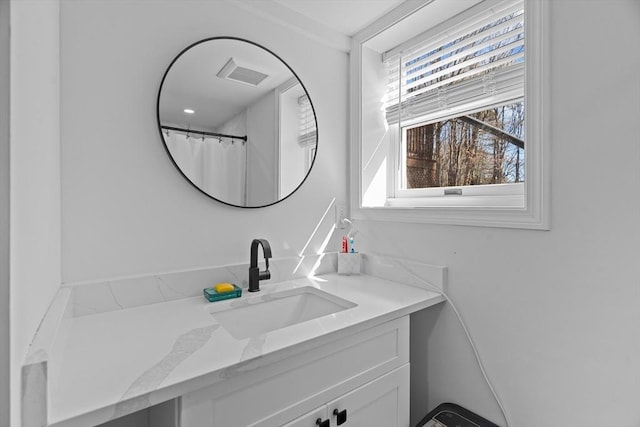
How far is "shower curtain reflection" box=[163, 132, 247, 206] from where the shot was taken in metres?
1.21

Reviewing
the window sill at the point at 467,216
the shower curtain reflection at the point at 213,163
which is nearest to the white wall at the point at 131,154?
the shower curtain reflection at the point at 213,163

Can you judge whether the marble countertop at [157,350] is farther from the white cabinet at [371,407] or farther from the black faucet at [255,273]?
the white cabinet at [371,407]

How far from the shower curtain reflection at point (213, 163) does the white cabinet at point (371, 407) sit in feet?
2.72

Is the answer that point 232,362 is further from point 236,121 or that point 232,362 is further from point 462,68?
point 462,68

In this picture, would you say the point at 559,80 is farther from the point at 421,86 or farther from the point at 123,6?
the point at 123,6

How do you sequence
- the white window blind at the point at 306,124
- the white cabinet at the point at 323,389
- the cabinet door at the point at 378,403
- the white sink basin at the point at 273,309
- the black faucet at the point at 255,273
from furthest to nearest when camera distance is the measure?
1. the white window blind at the point at 306,124
2. the black faucet at the point at 255,273
3. the white sink basin at the point at 273,309
4. the cabinet door at the point at 378,403
5. the white cabinet at the point at 323,389

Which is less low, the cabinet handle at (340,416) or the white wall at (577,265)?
the white wall at (577,265)

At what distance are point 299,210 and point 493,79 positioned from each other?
99 cm

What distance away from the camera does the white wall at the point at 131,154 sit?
1.03 meters

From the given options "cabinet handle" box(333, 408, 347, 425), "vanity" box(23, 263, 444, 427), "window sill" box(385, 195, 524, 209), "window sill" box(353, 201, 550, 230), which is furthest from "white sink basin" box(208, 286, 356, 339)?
"window sill" box(385, 195, 524, 209)

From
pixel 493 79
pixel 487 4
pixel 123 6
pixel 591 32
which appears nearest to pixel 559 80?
pixel 591 32

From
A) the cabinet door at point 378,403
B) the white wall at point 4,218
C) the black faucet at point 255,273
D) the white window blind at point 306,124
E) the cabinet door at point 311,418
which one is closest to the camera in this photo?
the white wall at point 4,218

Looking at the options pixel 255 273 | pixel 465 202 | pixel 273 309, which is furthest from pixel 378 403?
pixel 465 202

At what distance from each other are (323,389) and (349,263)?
73cm
